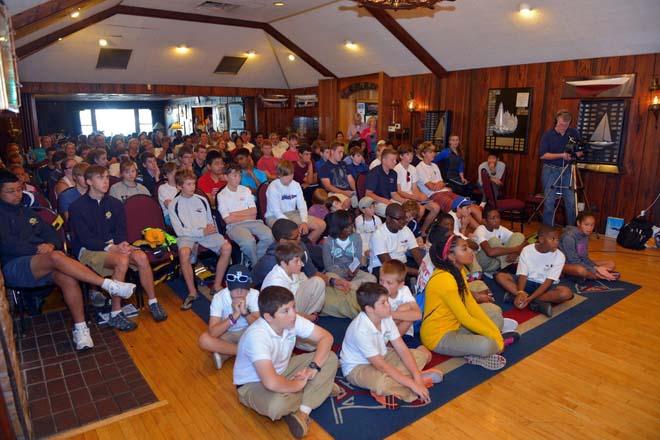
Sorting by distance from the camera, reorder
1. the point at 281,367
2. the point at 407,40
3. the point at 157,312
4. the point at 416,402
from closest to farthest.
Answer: the point at 281,367 → the point at 416,402 → the point at 157,312 → the point at 407,40

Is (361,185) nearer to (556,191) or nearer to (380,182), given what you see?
(380,182)

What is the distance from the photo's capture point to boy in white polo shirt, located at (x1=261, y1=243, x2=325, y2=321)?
312 cm

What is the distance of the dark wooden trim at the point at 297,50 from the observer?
10305 millimetres

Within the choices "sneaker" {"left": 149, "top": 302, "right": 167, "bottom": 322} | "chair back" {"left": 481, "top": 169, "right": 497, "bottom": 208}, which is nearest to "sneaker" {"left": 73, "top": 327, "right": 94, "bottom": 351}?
"sneaker" {"left": 149, "top": 302, "right": 167, "bottom": 322}

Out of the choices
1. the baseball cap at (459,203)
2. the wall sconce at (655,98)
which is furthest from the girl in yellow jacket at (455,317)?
the wall sconce at (655,98)

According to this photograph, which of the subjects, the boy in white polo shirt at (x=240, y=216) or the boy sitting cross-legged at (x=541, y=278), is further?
the boy in white polo shirt at (x=240, y=216)

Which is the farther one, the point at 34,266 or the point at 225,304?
the point at 34,266

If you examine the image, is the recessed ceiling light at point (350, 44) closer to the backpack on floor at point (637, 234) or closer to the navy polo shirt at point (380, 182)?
the navy polo shirt at point (380, 182)

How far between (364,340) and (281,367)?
0.51 m

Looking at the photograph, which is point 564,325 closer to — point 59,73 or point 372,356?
point 372,356

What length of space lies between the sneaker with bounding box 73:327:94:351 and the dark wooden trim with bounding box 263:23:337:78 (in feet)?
27.8

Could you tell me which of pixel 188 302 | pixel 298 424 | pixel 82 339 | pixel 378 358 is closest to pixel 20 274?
pixel 82 339

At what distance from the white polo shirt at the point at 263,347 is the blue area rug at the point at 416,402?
423mm

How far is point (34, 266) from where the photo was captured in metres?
3.39
